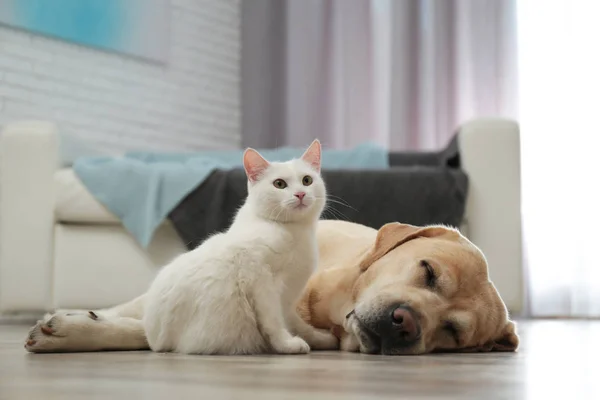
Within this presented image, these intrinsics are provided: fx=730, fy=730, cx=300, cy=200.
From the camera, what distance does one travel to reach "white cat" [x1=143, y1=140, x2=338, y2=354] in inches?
53.2

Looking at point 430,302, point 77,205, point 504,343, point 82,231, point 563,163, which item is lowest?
point 504,343

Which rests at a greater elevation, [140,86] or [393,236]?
[140,86]

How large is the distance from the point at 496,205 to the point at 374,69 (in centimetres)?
224

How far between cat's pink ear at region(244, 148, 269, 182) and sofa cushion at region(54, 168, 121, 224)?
1.49 metres

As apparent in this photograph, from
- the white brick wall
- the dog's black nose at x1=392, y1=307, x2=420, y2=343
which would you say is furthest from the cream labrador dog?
the white brick wall

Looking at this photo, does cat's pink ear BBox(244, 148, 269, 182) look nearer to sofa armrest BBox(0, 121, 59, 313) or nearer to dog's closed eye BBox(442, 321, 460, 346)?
dog's closed eye BBox(442, 321, 460, 346)

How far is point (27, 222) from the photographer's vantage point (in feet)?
9.59

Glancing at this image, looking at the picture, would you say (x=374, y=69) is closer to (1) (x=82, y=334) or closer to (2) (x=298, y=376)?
(1) (x=82, y=334)

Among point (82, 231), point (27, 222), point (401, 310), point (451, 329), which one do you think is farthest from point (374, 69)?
point (401, 310)

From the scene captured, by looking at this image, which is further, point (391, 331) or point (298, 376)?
point (391, 331)

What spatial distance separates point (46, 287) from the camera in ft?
9.60

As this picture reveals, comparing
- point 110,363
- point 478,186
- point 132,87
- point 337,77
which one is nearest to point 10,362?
point 110,363

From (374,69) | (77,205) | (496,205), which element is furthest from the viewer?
(374,69)

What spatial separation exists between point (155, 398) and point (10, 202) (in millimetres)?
2364
